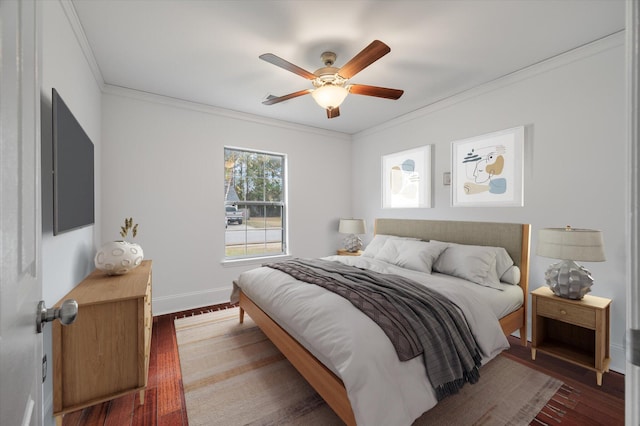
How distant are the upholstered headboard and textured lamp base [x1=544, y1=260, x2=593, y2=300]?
406 millimetres

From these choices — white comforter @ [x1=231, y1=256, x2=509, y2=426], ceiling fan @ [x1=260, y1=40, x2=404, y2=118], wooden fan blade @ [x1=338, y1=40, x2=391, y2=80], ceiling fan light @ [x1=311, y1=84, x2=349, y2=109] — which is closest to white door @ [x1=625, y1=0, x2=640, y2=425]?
white comforter @ [x1=231, y1=256, x2=509, y2=426]

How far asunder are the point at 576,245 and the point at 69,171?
360 centimetres

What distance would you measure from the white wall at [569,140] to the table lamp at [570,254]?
0.35 metres

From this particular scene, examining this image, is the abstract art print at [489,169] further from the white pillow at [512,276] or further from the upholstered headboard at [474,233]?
the white pillow at [512,276]

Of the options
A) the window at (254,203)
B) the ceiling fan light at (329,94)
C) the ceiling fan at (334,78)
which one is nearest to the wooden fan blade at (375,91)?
the ceiling fan at (334,78)

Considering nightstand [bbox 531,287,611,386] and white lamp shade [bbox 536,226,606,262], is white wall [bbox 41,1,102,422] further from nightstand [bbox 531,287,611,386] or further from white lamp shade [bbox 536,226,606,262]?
nightstand [bbox 531,287,611,386]

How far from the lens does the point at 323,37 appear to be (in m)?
2.24

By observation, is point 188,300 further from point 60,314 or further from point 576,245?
point 576,245

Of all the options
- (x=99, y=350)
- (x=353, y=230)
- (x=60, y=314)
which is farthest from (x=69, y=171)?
(x=353, y=230)

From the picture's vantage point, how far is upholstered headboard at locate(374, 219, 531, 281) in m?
2.74

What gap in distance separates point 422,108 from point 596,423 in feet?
11.3

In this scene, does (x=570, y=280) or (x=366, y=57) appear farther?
(x=570, y=280)

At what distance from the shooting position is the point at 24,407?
53 cm

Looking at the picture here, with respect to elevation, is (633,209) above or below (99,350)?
above
